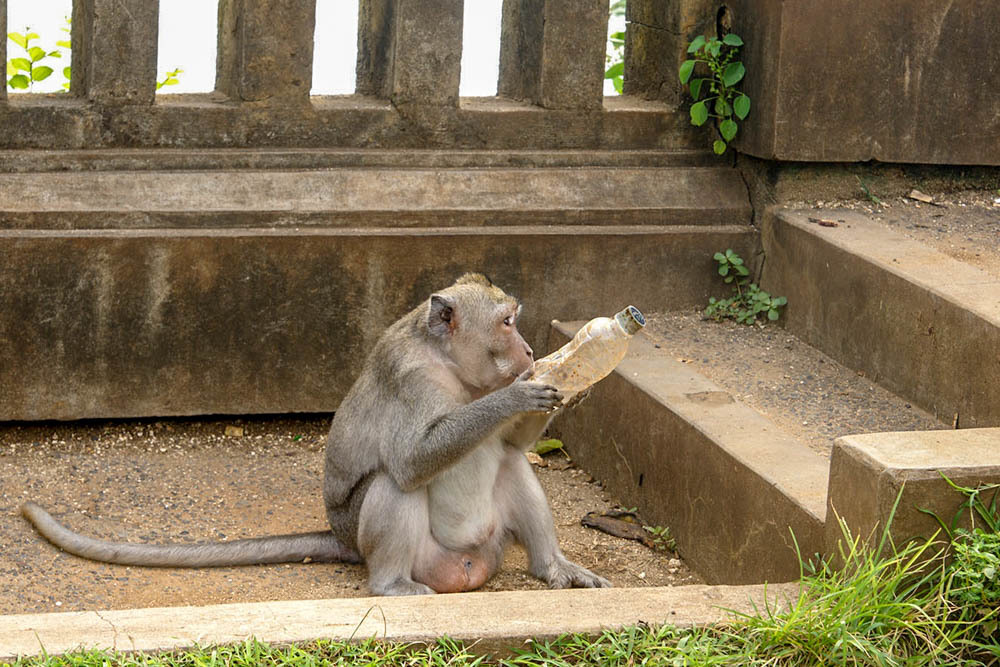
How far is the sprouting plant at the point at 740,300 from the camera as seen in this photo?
6039mm

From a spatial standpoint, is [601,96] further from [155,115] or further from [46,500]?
[46,500]

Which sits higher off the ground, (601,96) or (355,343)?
(601,96)

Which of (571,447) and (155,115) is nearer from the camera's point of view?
(155,115)

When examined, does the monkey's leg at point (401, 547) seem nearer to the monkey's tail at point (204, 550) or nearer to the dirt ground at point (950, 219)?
the monkey's tail at point (204, 550)

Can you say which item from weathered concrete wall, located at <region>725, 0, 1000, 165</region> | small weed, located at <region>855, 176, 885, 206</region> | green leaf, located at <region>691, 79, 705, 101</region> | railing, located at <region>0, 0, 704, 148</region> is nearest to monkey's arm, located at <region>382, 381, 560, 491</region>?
railing, located at <region>0, 0, 704, 148</region>

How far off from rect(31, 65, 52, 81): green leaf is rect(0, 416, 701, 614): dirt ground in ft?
5.79

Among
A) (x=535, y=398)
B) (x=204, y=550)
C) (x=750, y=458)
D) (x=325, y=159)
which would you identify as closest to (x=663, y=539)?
(x=750, y=458)

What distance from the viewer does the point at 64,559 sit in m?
4.82

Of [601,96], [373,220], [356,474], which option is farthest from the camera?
[601,96]

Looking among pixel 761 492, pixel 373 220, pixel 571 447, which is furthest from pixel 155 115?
pixel 761 492

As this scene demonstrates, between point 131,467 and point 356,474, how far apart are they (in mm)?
1373

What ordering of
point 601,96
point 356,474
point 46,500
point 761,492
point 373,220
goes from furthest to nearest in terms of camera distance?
1. point 601,96
2. point 373,220
3. point 46,500
4. point 356,474
5. point 761,492

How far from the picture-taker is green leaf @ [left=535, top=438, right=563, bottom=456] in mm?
6035

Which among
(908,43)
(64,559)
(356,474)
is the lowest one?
(64,559)
